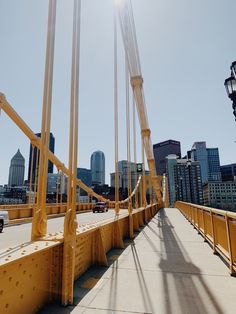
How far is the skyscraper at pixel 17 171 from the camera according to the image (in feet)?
534

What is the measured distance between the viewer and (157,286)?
Result: 353 centimetres

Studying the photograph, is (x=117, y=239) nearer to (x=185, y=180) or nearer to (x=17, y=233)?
(x=17, y=233)

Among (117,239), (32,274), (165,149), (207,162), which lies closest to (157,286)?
(32,274)

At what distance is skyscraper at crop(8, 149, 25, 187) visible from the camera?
16262 centimetres

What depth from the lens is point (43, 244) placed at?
114 inches

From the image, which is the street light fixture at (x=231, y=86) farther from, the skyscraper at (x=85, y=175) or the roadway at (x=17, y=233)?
the skyscraper at (x=85, y=175)

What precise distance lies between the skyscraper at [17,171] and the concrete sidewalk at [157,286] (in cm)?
17274

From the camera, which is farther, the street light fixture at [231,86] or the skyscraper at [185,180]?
the skyscraper at [185,180]

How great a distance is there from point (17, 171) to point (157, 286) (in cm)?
17868

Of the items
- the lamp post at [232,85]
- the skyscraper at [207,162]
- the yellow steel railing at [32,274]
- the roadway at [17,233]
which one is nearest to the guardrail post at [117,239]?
the roadway at [17,233]

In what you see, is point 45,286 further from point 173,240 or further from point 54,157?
point 54,157

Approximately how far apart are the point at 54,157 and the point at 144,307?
23.1m

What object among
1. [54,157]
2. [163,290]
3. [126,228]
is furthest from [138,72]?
[163,290]

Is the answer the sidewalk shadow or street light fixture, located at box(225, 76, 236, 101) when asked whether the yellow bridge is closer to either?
the sidewalk shadow
